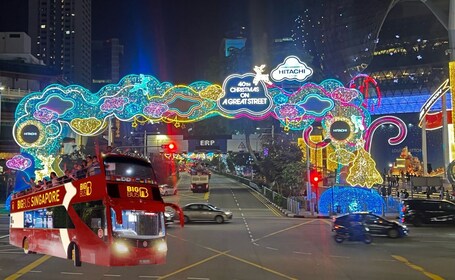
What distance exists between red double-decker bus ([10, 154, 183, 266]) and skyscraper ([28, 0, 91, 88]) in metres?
164

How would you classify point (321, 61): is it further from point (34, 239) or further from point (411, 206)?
point (34, 239)

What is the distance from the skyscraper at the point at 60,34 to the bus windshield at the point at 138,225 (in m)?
166

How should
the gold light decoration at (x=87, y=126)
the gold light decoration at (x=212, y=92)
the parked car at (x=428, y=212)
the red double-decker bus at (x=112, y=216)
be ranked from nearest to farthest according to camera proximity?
the red double-decker bus at (x=112, y=216) < the parked car at (x=428, y=212) < the gold light decoration at (x=87, y=126) < the gold light decoration at (x=212, y=92)

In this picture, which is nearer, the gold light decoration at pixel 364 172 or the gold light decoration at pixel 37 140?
the gold light decoration at pixel 37 140

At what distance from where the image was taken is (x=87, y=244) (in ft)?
44.9

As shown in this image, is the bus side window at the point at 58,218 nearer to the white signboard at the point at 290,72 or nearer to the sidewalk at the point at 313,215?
the white signboard at the point at 290,72

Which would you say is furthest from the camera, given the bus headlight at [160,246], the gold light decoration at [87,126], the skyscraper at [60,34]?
the skyscraper at [60,34]

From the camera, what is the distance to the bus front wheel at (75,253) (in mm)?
14242

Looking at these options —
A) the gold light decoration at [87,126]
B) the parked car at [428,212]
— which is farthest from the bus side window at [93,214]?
the parked car at [428,212]

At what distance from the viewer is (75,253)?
1434cm

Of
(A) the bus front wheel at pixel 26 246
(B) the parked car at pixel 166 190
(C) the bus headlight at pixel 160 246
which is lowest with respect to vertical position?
(B) the parked car at pixel 166 190

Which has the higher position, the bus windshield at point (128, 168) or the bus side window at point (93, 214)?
the bus windshield at point (128, 168)

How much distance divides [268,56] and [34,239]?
9573 cm

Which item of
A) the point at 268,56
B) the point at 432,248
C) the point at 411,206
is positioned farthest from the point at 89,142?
the point at 432,248
